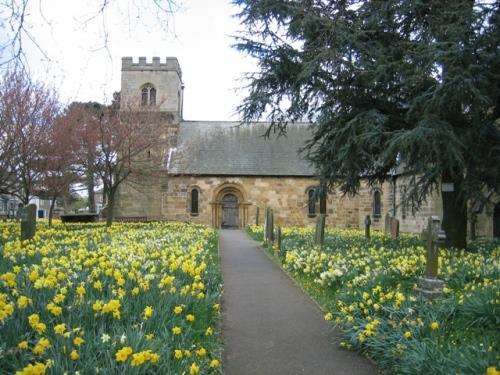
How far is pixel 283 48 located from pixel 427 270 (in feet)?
27.2

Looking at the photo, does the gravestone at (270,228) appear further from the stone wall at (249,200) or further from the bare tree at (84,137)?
the stone wall at (249,200)

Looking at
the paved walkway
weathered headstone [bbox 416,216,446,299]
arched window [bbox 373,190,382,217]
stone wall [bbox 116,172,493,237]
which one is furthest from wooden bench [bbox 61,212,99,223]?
weathered headstone [bbox 416,216,446,299]

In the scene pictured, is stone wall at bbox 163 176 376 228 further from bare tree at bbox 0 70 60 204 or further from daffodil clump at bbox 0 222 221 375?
daffodil clump at bbox 0 222 221 375

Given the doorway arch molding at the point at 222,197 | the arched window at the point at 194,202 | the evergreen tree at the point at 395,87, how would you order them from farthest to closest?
the arched window at the point at 194,202 → the doorway arch molding at the point at 222,197 → the evergreen tree at the point at 395,87

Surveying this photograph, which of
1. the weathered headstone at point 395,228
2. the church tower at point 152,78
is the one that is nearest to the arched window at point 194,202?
the church tower at point 152,78

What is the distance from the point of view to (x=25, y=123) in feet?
49.4

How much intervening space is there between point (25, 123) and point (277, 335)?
12666 mm

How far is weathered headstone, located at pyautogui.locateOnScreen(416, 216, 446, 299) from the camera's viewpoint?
6.55 meters

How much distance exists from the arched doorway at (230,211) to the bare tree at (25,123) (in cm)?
1594

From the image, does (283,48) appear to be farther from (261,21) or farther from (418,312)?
(418,312)

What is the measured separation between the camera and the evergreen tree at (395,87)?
9945 millimetres

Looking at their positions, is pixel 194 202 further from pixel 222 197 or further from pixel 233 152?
pixel 233 152

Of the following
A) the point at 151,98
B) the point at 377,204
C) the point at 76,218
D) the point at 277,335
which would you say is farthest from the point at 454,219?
the point at 151,98

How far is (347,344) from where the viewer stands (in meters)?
5.57
